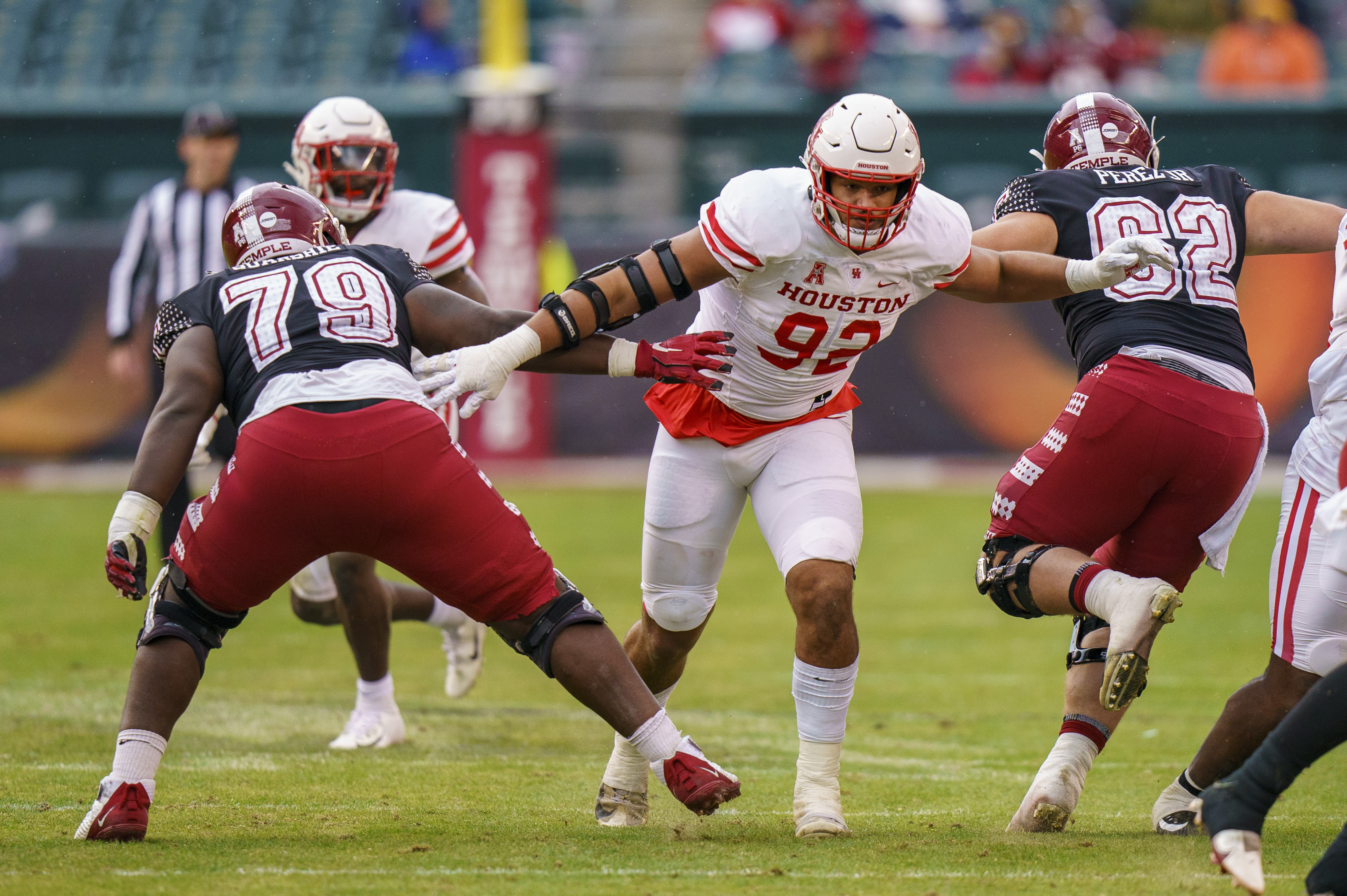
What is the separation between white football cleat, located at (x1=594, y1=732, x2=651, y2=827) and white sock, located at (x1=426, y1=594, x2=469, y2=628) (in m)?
1.82

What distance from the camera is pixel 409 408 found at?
3.77 m

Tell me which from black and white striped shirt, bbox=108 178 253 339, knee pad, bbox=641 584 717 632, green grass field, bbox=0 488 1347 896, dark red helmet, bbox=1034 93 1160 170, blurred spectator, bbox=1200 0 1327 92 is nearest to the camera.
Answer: green grass field, bbox=0 488 1347 896

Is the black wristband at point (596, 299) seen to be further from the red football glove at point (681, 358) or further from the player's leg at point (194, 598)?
the player's leg at point (194, 598)

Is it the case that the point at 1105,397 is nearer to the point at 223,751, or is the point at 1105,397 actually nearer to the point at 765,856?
the point at 765,856

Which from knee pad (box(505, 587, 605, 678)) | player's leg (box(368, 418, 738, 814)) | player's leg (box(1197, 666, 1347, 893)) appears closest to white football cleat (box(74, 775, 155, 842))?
player's leg (box(368, 418, 738, 814))

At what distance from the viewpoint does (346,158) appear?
5344mm

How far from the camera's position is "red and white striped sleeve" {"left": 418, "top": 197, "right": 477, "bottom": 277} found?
17.8ft

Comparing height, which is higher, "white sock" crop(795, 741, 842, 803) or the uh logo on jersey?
the uh logo on jersey

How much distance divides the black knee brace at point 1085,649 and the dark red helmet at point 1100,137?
1313 millimetres

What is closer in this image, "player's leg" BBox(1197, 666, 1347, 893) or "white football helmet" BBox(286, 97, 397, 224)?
"player's leg" BBox(1197, 666, 1347, 893)

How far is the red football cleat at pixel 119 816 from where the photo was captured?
3703mm

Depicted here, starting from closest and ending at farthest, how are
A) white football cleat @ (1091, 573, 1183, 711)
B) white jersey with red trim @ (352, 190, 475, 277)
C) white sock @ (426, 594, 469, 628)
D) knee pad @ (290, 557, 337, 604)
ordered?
white football cleat @ (1091, 573, 1183, 711) < white jersey with red trim @ (352, 190, 475, 277) < knee pad @ (290, 557, 337, 604) < white sock @ (426, 594, 469, 628)

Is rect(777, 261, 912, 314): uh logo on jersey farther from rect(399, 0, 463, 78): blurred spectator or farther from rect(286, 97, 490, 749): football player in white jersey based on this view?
rect(399, 0, 463, 78): blurred spectator

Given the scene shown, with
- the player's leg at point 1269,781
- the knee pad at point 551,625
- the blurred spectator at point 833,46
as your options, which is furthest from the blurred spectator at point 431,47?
the player's leg at point 1269,781
